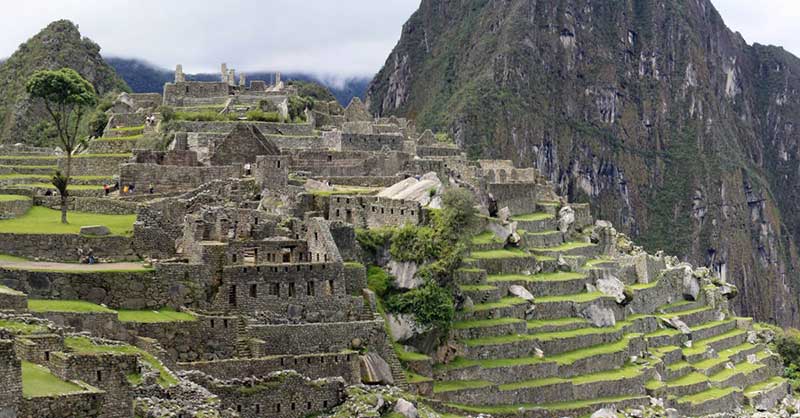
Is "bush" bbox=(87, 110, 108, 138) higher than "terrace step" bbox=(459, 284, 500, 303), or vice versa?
"bush" bbox=(87, 110, 108, 138)

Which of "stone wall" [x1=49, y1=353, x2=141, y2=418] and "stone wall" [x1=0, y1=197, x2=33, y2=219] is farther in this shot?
"stone wall" [x1=0, y1=197, x2=33, y2=219]

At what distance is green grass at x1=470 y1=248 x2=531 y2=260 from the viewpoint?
50188 millimetres

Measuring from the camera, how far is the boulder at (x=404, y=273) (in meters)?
41.7

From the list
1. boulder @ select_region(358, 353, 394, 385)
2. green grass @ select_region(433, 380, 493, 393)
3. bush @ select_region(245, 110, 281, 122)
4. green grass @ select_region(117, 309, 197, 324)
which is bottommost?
green grass @ select_region(433, 380, 493, 393)

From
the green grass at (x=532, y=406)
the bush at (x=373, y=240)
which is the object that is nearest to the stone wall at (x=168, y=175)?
the bush at (x=373, y=240)

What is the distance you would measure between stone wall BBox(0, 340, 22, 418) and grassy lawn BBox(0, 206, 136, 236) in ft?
44.9

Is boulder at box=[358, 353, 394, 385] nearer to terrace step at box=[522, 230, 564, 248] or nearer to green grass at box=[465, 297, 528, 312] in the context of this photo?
green grass at box=[465, 297, 528, 312]

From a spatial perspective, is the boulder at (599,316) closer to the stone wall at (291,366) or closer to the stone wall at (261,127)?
the stone wall at (261,127)

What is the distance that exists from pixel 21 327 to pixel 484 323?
23066 mm

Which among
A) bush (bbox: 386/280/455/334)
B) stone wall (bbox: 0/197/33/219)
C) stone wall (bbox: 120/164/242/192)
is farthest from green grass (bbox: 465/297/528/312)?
stone wall (bbox: 0/197/33/219)

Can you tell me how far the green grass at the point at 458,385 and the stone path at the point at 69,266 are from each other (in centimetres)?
1150

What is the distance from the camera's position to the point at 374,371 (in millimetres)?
36469

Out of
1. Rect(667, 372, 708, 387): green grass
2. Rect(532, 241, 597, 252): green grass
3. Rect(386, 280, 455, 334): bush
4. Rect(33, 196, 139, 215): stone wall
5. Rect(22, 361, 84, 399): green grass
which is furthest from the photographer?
Rect(532, 241, 597, 252): green grass

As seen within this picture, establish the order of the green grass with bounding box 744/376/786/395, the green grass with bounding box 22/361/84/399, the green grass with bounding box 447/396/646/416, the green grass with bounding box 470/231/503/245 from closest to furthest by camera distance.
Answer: the green grass with bounding box 22/361/84/399 < the green grass with bounding box 447/396/646/416 < the green grass with bounding box 470/231/503/245 < the green grass with bounding box 744/376/786/395
